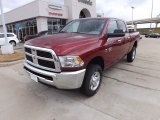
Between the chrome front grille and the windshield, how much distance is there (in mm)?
1503

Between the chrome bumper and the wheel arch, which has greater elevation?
the wheel arch

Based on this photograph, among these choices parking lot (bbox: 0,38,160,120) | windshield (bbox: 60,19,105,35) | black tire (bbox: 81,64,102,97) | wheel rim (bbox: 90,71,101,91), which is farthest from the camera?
windshield (bbox: 60,19,105,35)

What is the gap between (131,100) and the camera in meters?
3.59

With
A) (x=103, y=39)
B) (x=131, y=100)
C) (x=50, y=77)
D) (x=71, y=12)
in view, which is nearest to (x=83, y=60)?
(x=50, y=77)

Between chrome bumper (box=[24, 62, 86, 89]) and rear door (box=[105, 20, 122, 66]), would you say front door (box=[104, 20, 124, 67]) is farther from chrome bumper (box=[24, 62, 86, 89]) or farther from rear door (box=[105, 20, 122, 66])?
chrome bumper (box=[24, 62, 86, 89])

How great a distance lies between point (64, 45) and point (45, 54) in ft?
1.41

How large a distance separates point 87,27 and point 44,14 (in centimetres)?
1720

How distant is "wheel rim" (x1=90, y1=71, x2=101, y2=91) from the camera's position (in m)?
3.65

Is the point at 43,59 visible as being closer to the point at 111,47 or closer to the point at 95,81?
the point at 95,81

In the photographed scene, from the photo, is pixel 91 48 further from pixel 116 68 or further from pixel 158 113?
pixel 116 68

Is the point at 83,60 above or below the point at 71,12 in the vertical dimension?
below

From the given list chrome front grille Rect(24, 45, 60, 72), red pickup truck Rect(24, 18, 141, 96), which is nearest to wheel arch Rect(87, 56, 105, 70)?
red pickup truck Rect(24, 18, 141, 96)

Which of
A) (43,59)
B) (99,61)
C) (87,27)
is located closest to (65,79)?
(43,59)

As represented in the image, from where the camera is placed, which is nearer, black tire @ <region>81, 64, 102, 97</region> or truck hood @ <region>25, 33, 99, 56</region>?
truck hood @ <region>25, 33, 99, 56</region>
